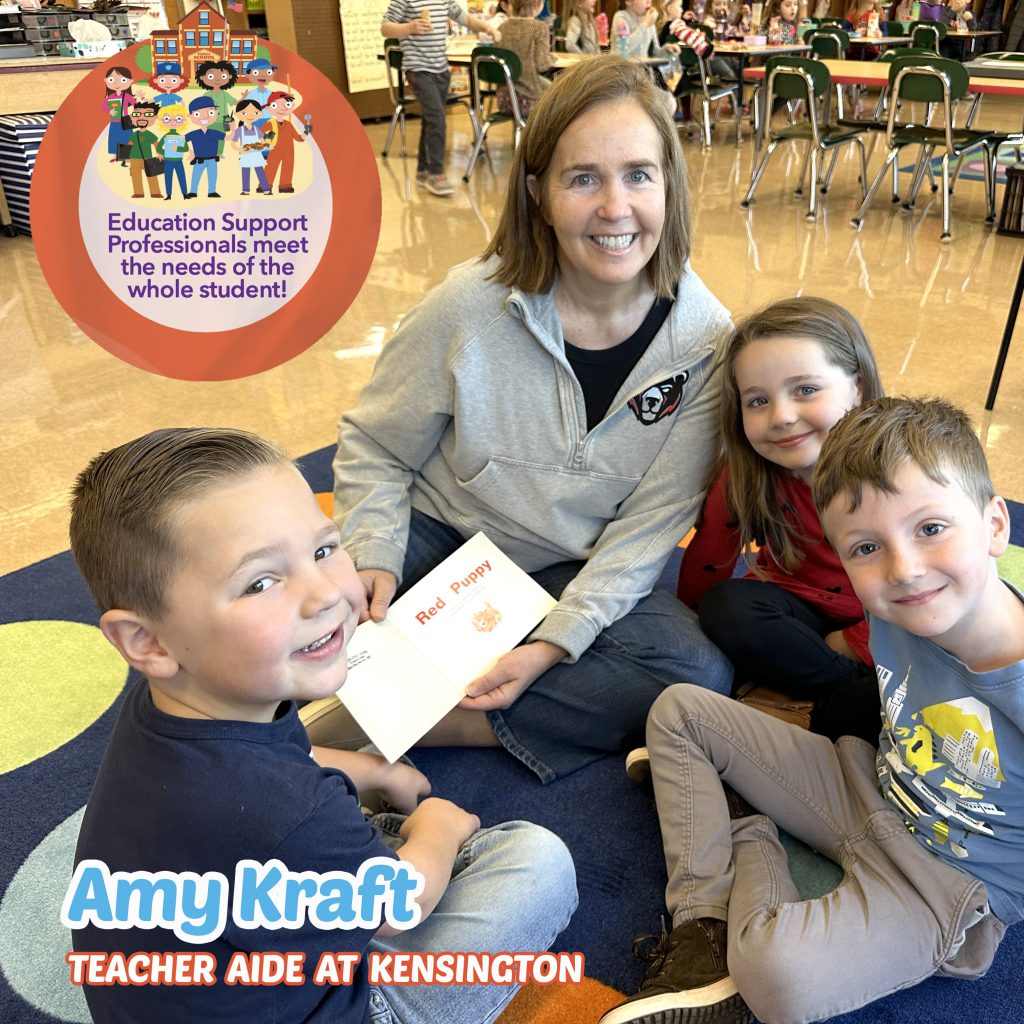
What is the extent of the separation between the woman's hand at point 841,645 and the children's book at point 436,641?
0.44 m

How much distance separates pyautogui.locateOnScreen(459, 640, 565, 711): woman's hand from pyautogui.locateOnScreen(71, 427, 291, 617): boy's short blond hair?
0.64m

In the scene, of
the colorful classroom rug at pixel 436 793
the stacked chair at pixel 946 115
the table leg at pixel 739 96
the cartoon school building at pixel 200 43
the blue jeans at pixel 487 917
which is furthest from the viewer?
the table leg at pixel 739 96

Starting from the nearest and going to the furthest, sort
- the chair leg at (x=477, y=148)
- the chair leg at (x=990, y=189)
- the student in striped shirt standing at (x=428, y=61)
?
the chair leg at (x=990, y=189), the student in striped shirt standing at (x=428, y=61), the chair leg at (x=477, y=148)

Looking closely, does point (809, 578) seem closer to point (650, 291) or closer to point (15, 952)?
point (650, 291)

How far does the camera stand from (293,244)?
1769mm

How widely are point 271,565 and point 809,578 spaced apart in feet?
3.24

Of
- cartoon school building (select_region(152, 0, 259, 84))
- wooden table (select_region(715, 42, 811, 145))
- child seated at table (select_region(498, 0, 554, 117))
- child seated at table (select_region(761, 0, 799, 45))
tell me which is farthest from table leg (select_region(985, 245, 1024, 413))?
child seated at table (select_region(761, 0, 799, 45))

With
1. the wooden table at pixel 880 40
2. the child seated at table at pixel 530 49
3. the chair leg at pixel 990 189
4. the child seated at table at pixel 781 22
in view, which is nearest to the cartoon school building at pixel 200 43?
the chair leg at pixel 990 189

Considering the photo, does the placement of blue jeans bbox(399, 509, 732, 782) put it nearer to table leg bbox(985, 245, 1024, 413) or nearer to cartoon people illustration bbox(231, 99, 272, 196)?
cartoon people illustration bbox(231, 99, 272, 196)

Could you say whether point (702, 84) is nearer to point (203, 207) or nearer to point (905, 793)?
point (203, 207)

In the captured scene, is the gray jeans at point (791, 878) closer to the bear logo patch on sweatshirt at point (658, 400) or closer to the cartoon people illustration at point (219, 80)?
the bear logo patch on sweatshirt at point (658, 400)

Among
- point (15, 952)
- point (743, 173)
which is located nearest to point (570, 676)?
point (15, 952)

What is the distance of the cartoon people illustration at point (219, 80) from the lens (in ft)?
5.35

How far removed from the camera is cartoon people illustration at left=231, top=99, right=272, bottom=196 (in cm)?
168
